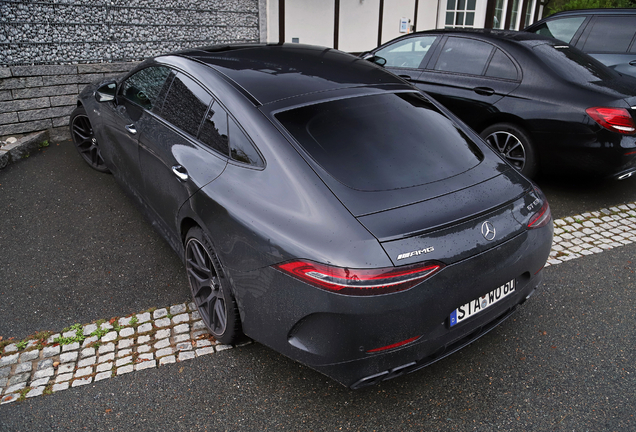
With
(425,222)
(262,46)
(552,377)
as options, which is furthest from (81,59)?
(552,377)

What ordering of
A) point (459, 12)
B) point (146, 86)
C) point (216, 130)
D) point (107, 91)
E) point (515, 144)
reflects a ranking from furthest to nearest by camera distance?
1. point (459, 12)
2. point (515, 144)
3. point (107, 91)
4. point (146, 86)
5. point (216, 130)

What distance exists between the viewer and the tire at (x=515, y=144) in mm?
5176

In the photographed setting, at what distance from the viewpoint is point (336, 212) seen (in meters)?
2.28

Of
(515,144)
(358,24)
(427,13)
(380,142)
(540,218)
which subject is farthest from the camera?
(427,13)

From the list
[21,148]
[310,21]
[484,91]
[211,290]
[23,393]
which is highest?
[310,21]

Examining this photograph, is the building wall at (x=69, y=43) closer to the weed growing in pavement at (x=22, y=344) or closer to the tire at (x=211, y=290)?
the weed growing in pavement at (x=22, y=344)

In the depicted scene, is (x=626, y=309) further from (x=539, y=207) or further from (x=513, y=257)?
(x=513, y=257)

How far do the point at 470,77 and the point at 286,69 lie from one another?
3166 millimetres

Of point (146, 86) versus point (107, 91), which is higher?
point (146, 86)

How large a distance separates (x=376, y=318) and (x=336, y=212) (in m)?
0.52

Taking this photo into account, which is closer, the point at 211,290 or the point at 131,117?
the point at 211,290

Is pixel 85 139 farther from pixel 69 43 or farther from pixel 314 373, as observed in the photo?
pixel 314 373

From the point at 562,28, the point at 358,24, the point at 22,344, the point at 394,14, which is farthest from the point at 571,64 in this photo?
the point at 394,14

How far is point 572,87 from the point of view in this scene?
492 cm
